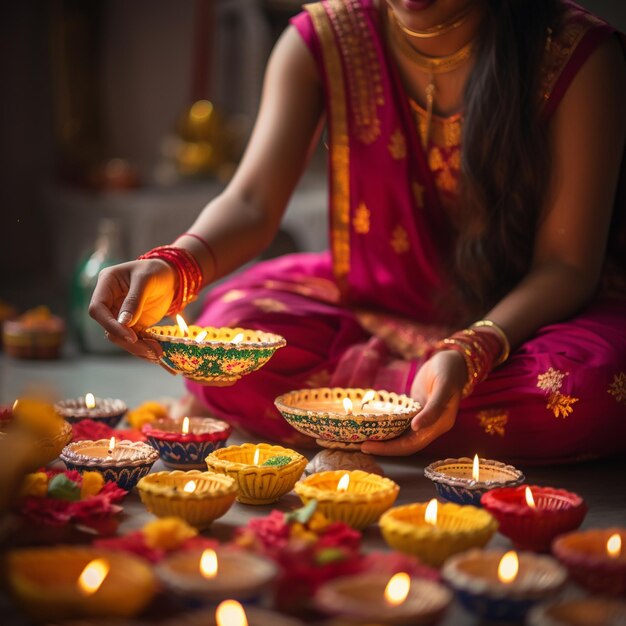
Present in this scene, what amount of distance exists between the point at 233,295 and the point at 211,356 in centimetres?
58

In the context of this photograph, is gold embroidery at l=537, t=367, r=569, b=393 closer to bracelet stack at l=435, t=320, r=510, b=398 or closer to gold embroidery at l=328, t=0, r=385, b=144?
bracelet stack at l=435, t=320, r=510, b=398

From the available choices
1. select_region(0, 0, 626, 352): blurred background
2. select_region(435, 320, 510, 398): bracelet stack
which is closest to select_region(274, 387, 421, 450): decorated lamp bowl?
select_region(435, 320, 510, 398): bracelet stack

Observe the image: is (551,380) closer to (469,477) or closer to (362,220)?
(469,477)

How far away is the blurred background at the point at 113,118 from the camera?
4.42 m

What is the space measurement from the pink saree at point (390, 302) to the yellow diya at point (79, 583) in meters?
0.91

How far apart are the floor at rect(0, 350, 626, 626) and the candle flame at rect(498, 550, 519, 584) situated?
0.23ft

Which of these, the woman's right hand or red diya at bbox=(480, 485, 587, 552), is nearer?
red diya at bbox=(480, 485, 587, 552)

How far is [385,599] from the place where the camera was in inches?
44.0

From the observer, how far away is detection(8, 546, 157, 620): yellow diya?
108cm

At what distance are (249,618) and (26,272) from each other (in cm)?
455

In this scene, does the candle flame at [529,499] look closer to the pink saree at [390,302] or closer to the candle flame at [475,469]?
the candle flame at [475,469]

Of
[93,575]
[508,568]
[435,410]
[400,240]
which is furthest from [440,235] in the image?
[93,575]

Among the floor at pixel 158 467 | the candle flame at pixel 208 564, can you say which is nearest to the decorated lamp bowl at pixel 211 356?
the floor at pixel 158 467

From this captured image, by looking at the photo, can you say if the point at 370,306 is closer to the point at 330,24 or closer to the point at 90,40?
the point at 330,24
